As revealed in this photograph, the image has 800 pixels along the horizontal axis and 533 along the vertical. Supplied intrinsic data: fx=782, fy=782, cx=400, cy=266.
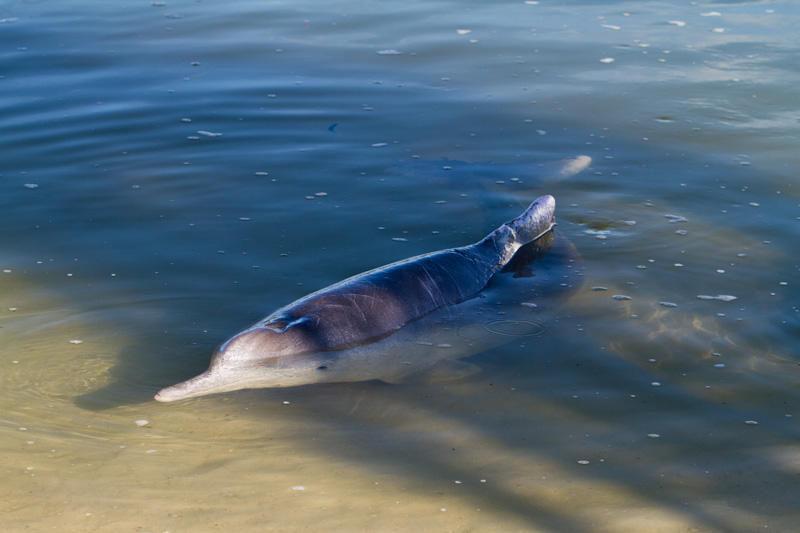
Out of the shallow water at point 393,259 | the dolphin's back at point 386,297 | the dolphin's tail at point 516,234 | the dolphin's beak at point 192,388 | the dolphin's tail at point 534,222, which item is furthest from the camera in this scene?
the dolphin's tail at point 534,222

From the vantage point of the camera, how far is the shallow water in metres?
4.30

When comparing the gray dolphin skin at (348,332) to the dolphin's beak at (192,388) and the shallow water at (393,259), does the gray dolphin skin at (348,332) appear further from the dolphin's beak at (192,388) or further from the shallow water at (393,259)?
the shallow water at (393,259)

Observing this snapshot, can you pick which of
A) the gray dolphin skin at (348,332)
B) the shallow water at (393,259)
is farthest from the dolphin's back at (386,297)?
the shallow water at (393,259)

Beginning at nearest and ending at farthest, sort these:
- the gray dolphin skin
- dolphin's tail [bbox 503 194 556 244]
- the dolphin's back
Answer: the gray dolphin skin → the dolphin's back → dolphin's tail [bbox 503 194 556 244]

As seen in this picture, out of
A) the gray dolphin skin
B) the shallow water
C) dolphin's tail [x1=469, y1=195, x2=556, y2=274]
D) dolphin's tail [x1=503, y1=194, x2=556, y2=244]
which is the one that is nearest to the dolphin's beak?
the gray dolphin skin

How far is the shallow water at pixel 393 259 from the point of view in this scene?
4.30 meters

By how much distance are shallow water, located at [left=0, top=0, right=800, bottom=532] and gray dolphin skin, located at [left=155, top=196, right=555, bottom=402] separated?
0.47 ft

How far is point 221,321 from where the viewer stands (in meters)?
6.14

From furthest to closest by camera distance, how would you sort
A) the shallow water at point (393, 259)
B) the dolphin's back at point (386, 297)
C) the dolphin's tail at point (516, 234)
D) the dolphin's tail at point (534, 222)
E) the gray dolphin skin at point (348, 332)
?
the dolphin's tail at point (534, 222) → the dolphin's tail at point (516, 234) → the dolphin's back at point (386, 297) → the gray dolphin skin at point (348, 332) → the shallow water at point (393, 259)

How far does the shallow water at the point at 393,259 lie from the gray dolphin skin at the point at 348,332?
143 millimetres

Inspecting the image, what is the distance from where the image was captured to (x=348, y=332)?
5570mm

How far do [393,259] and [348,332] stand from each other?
1.72 metres

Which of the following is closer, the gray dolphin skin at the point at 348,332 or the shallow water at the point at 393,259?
the shallow water at the point at 393,259

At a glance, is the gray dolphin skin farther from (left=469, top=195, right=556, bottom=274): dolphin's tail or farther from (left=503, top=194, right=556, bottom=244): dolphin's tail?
(left=503, top=194, right=556, bottom=244): dolphin's tail
